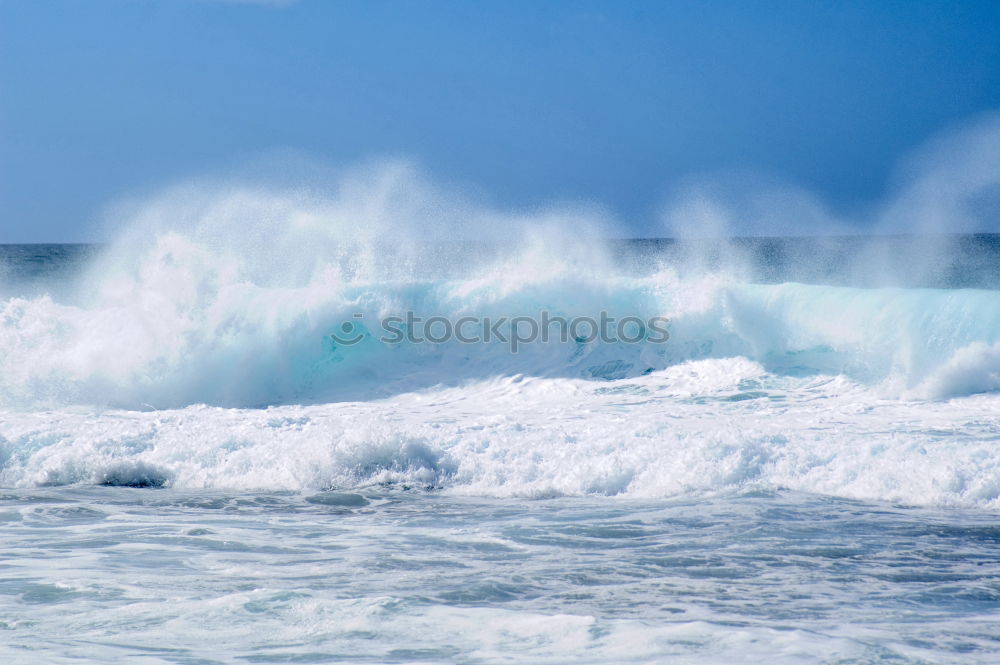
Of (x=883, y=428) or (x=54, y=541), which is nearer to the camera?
(x=54, y=541)

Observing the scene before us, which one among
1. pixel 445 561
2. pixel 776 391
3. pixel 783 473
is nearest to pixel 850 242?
pixel 776 391

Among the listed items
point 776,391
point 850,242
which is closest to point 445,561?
point 776,391

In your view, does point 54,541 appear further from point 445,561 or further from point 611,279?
point 611,279

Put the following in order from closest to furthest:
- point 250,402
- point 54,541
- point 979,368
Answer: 1. point 54,541
2. point 979,368
3. point 250,402

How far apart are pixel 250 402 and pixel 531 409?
482cm

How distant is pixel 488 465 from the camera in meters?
11.3

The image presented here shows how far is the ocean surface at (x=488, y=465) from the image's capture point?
19.8ft

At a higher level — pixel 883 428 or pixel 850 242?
pixel 850 242

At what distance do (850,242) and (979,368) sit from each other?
40.4m

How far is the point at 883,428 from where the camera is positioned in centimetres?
1212

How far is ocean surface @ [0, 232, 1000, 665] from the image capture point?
6031 mm

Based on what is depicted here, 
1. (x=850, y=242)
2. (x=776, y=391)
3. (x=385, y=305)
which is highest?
Answer: (x=850, y=242)

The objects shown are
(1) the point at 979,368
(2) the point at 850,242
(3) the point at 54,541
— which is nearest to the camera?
(3) the point at 54,541

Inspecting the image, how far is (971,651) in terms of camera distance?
5.49 metres
